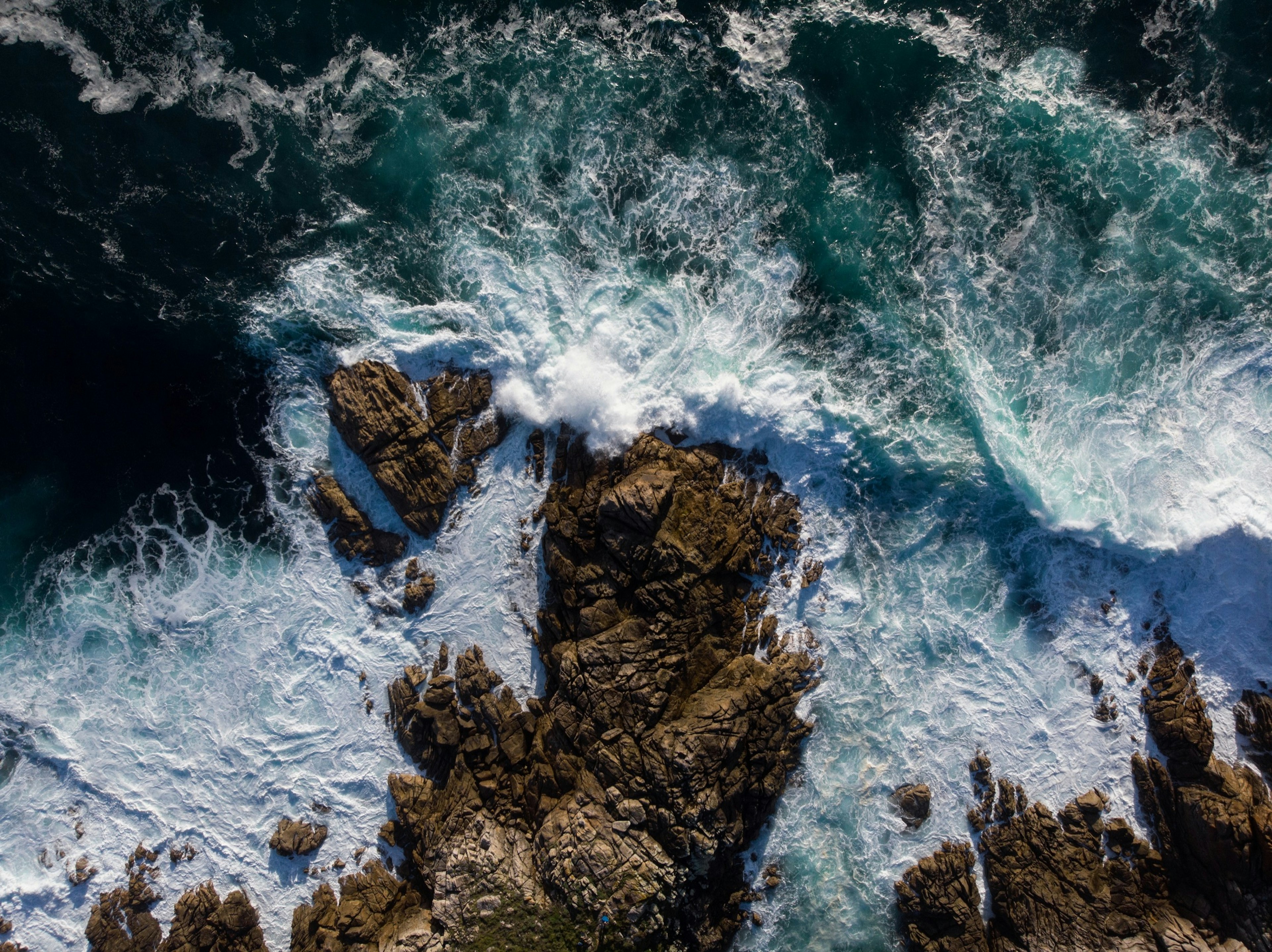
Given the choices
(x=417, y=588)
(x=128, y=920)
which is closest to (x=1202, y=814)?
(x=417, y=588)

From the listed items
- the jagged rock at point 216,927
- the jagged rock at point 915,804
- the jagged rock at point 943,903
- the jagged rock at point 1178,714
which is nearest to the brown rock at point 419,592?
the jagged rock at point 216,927

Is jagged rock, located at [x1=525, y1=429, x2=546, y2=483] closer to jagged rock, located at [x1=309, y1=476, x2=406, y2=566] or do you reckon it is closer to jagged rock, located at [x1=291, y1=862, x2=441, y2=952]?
jagged rock, located at [x1=309, y1=476, x2=406, y2=566]

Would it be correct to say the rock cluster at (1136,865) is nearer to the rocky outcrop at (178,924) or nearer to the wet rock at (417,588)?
the wet rock at (417,588)

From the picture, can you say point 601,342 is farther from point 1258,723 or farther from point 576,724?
point 1258,723

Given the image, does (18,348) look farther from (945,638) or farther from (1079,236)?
(1079,236)

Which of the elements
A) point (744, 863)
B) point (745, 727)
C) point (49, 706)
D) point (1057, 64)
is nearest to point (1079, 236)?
point (1057, 64)

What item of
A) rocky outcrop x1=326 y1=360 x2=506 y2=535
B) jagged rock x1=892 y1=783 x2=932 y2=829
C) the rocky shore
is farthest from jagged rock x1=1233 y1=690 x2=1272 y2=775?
rocky outcrop x1=326 y1=360 x2=506 y2=535
